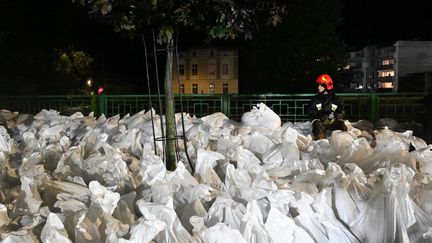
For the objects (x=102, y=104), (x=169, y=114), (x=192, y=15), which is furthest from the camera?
(x=102, y=104)

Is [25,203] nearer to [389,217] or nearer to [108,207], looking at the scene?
[108,207]

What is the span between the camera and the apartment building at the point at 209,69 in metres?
61.2

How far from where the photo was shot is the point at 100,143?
561cm

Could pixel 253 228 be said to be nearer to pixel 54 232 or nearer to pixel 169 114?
pixel 54 232

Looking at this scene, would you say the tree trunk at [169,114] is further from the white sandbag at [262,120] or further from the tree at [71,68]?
the tree at [71,68]

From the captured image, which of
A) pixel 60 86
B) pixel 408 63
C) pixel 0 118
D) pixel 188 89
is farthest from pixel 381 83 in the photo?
pixel 0 118

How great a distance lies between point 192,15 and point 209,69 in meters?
58.1

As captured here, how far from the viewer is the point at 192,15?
4.48 meters

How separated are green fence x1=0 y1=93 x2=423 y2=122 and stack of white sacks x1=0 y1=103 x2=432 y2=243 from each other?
384 centimetres

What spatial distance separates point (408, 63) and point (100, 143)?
28310 millimetres

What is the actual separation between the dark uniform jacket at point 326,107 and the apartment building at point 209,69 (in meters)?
53.1

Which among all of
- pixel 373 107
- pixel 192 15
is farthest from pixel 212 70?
pixel 192 15

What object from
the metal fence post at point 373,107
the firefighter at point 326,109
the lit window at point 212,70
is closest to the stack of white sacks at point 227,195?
the firefighter at point 326,109

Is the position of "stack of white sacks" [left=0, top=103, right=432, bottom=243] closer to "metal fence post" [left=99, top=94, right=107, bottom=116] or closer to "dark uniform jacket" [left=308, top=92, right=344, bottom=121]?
"dark uniform jacket" [left=308, top=92, right=344, bottom=121]
